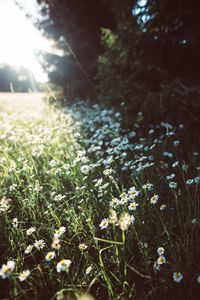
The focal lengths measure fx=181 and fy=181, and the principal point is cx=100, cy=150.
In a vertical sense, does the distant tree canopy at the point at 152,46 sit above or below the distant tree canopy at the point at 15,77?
below

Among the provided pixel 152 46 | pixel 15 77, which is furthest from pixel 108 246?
pixel 15 77

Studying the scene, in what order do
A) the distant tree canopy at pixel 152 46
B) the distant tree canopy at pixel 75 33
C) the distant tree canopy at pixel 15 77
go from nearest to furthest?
the distant tree canopy at pixel 152 46
the distant tree canopy at pixel 75 33
the distant tree canopy at pixel 15 77

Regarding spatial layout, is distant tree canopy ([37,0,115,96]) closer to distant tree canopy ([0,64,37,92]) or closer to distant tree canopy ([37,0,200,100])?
distant tree canopy ([37,0,200,100])

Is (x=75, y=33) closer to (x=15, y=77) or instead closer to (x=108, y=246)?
(x=108, y=246)

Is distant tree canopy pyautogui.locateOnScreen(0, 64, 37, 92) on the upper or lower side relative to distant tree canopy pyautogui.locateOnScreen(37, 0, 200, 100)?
upper

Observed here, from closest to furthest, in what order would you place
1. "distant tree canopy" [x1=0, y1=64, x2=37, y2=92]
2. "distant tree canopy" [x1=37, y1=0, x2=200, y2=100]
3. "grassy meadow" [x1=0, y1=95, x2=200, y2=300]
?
"grassy meadow" [x1=0, y1=95, x2=200, y2=300]
"distant tree canopy" [x1=37, y1=0, x2=200, y2=100]
"distant tree canopy" [x1=0, y1=64, x2=37, y2=92]

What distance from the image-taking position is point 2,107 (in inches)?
270

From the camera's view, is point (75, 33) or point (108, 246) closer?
point (108, 246)

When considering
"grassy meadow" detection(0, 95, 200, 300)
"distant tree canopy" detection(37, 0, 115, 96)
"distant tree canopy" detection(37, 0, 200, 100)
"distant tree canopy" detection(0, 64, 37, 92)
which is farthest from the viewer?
"distant tree canopy" detection(0, 64, 37, 92)

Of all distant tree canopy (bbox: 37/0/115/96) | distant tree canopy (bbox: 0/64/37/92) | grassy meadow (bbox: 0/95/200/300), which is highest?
distant tree canopy (bbox: 0/64/37/92)

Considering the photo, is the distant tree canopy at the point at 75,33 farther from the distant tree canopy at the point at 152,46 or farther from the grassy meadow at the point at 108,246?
the grassy meadow at the point at 108,246

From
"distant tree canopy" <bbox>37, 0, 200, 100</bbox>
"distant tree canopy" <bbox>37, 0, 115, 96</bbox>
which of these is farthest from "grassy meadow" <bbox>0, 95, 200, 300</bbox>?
"distant tree canopy" <bbox>37, 0, 115, 96</bbox>

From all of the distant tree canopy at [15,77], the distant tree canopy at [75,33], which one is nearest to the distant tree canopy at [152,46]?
the distant tree canopy at [75,33]

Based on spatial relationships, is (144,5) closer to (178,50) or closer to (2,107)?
(178,50)
